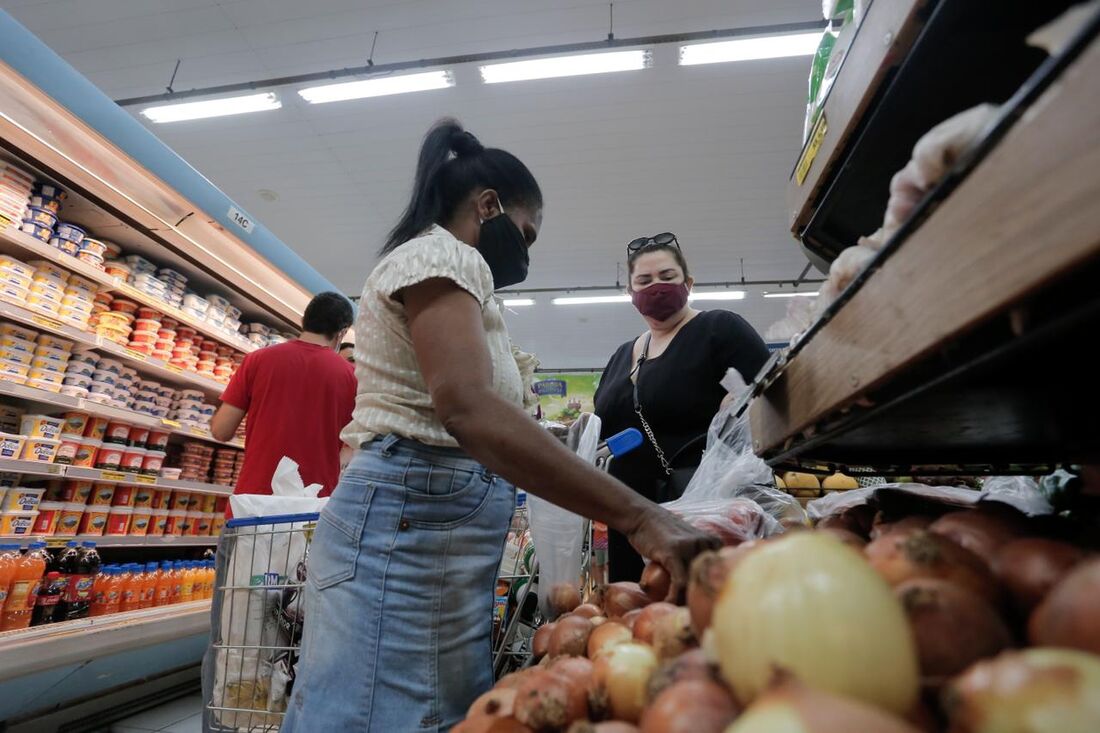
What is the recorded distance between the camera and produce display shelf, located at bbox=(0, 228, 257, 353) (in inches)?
105

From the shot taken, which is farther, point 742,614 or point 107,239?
point 107,239

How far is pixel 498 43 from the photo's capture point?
17.4 ft

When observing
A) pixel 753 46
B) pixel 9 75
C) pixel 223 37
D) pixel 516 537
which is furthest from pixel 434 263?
pixel 223 37

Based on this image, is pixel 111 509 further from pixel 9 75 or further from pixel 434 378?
pixel 434 378

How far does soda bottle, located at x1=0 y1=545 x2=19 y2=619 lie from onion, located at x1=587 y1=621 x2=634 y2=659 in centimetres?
279

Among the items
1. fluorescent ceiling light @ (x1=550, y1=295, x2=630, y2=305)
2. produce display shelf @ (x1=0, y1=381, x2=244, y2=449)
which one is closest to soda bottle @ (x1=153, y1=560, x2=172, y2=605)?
produce display shelf @ (x1=0, y1=381, x2=244, y2=449)

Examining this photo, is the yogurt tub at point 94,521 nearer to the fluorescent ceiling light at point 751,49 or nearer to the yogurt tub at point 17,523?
the yogurt tub at point 17,523

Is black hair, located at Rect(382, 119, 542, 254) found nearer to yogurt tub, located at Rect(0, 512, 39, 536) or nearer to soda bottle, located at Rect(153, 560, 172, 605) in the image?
yogurt tub, located at Rect(0, 512, 39, 536)

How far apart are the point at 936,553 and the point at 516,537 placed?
1.38 meters

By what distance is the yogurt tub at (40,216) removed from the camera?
275 centimetres

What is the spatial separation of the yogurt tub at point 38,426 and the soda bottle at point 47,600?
674 mm

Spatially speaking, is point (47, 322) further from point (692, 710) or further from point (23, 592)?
point (692, 710)

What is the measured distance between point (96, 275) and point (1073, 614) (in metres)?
3.86

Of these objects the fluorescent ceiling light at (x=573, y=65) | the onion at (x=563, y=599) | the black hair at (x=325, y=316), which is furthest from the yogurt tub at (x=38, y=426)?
the fluorescent ceiling light at (x=573, y=65)
